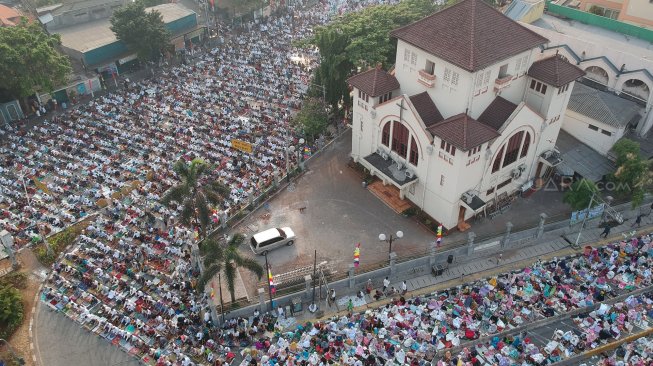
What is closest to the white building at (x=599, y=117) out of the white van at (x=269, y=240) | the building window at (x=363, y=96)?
the building window at (x=363, y=96)

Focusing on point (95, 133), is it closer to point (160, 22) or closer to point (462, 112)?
point (160, 22)

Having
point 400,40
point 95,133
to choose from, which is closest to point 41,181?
point 95,133

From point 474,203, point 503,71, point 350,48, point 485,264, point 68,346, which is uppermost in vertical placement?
point 503,71

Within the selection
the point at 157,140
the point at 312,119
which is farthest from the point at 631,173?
the point at 157,140

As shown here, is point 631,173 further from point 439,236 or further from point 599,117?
point 439,236

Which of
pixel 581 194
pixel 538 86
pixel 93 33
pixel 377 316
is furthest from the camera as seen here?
pixel 93 33

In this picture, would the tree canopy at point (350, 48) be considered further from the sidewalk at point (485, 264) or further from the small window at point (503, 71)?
the sidewalk at point (485, 264)

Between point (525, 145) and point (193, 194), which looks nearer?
point (193, 194)
